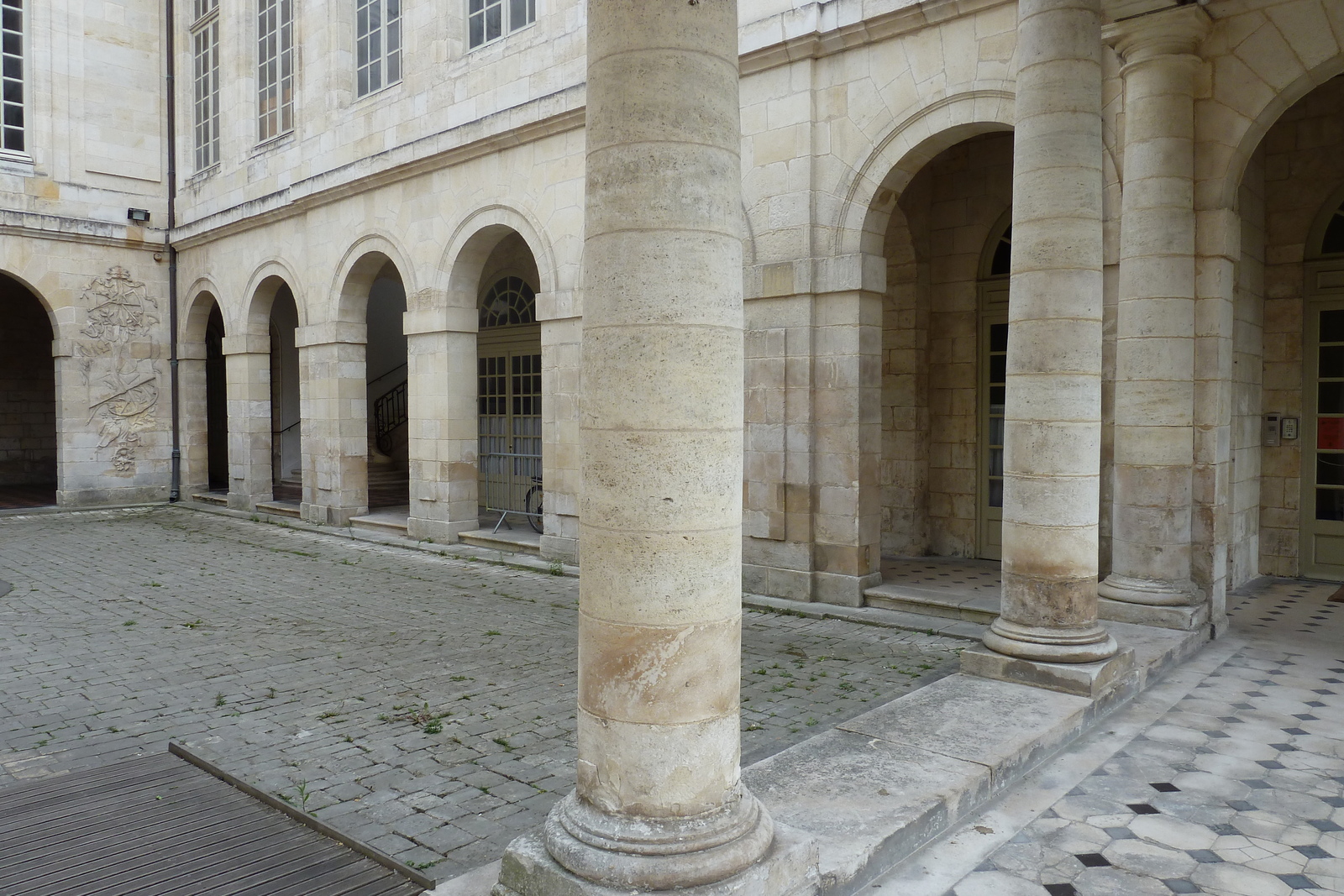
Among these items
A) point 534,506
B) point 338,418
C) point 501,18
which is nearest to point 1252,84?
point 501,18

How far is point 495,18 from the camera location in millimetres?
11094

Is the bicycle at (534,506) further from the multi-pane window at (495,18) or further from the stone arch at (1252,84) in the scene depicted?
the stone arch at (1252,84)

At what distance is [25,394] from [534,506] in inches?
562

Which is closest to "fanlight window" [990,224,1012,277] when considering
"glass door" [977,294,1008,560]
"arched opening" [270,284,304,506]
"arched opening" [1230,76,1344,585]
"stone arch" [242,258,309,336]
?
"glass door" [977,294,1008,560]

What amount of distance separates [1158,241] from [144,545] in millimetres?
11196

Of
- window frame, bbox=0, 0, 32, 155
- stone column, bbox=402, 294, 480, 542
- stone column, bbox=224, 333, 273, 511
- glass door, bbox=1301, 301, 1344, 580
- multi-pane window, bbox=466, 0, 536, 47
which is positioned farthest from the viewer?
window frame, bbox=0, 0, 32, 155

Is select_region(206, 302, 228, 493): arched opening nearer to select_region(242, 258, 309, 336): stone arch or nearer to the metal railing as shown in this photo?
select_region(242, 258, 309, 336): stone arch

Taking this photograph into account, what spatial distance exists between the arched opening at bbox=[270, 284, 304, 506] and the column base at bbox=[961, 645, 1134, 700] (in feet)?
52.4

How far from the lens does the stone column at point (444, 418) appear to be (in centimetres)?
1151

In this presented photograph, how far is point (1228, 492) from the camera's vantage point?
692 centimetres

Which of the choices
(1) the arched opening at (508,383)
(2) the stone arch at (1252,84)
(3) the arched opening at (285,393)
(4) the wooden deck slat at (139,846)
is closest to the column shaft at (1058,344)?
(2) the stone arch at (1252,84)

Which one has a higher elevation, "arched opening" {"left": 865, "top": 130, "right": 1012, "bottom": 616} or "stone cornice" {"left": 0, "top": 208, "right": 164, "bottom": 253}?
"stone cornice" {"left": 0, "top": 208, "right": 164, "bottom": 253}

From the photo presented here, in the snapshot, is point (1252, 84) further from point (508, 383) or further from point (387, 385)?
point (387, 385)

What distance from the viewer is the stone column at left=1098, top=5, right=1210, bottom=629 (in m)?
6.39
